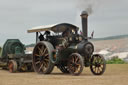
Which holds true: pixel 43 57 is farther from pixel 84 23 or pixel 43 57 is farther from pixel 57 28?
pixel 84 23

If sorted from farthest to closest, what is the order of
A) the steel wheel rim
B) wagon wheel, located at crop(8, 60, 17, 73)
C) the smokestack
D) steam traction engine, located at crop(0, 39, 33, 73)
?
steam traction engine, located at crop(0, 39, 33, 73) → wagon wheel, located at crop(8, 60, 17, 73) → the steel wheel rim → the smokestack

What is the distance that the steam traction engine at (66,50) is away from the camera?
11.9 metres

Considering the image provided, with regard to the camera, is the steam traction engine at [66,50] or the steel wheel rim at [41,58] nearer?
the steam traction engine at [66,50]

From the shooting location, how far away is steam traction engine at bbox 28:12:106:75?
1192 cm

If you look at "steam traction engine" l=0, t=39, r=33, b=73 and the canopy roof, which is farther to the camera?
"steam traction engine" l=0, t=39, r=33, b=73

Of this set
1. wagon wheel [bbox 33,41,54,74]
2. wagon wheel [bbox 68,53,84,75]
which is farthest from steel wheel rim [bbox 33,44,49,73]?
wagon wheel [bbox 68,53,84,75]

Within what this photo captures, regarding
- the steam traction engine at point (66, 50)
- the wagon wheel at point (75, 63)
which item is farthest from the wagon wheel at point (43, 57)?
the wagon wheel at point (75, 63)

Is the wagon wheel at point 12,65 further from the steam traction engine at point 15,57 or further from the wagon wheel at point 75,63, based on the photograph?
the wagon wheel at point 75,63

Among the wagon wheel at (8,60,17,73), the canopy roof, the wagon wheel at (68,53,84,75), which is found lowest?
the wagon wheel at (8,60,17,73)

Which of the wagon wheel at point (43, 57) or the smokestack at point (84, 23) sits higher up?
the smokestack at point (84, 23)

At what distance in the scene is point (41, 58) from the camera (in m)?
13.2

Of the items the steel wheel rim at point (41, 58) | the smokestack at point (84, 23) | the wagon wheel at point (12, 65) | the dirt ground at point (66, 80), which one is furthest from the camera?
the wagon wheel at point (12, 65)

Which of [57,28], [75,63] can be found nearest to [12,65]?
[57,28]

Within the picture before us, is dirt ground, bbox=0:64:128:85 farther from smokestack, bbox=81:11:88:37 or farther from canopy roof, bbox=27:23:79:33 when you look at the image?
canopy roof, bbox=27:23:79:33
